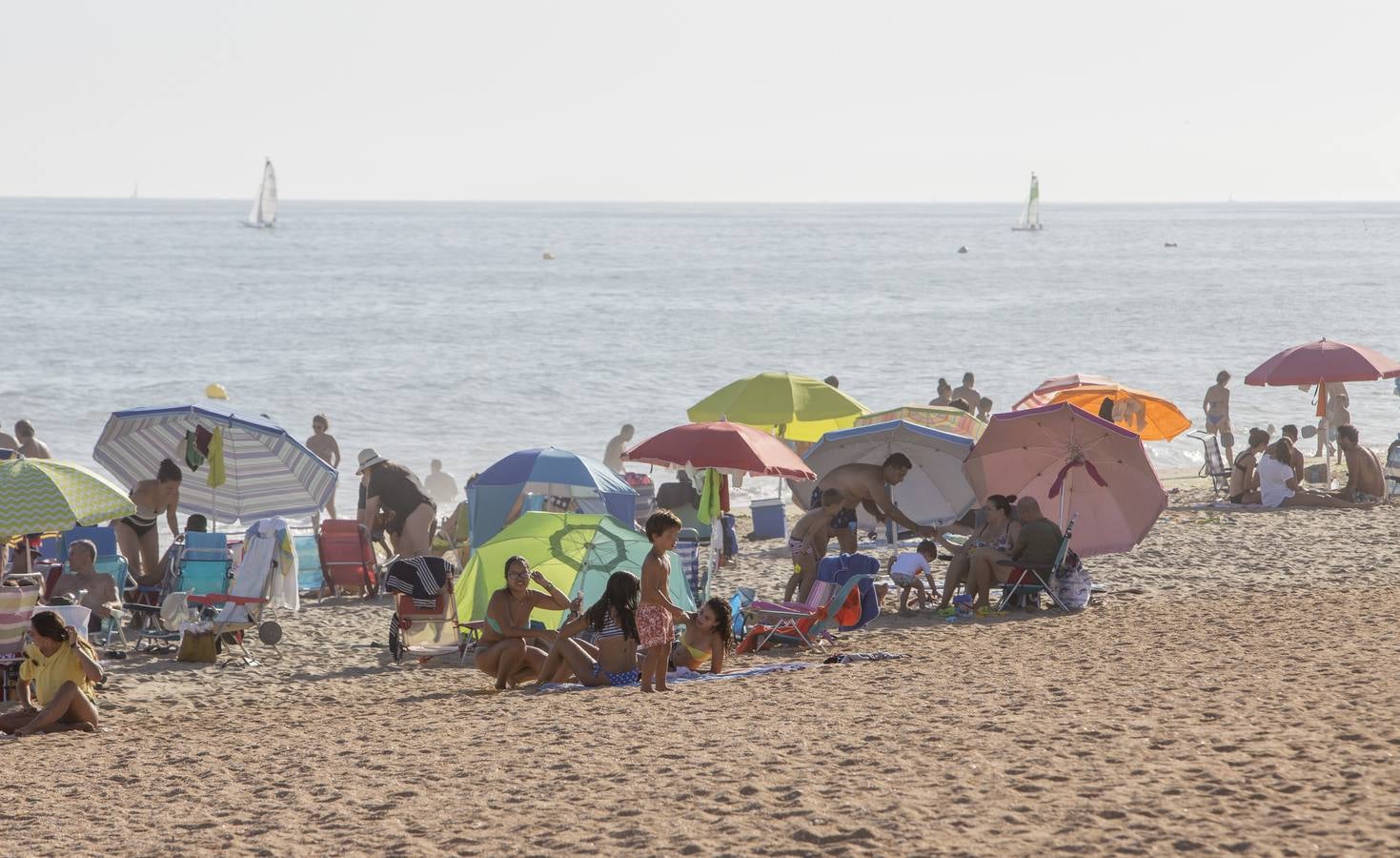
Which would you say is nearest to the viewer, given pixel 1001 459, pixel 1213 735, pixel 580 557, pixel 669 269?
pixel 1213 735

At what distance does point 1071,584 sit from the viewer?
10.2 meters

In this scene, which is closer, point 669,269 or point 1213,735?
point 1213,735

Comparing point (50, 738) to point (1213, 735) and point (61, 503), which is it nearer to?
point (61, 503)

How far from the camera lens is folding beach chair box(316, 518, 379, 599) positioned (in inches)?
455

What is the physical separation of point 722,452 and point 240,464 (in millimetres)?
4019

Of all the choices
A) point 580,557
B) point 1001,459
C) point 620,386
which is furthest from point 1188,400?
point 580,557

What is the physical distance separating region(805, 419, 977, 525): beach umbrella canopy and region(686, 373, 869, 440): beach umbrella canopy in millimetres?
1282

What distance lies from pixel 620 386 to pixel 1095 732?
2912cm

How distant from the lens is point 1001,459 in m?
11.4

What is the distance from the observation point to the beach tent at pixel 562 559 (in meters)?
9.48

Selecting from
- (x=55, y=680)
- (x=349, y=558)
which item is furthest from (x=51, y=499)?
(x=349, y=558)

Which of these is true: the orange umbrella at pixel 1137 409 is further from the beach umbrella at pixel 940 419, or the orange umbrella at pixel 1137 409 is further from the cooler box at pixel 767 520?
the cooler box at pixel 767 520

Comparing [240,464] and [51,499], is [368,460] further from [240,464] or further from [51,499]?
[51,499]

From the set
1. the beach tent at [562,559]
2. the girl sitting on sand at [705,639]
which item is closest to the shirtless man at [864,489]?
the beach tent at [562,559]
